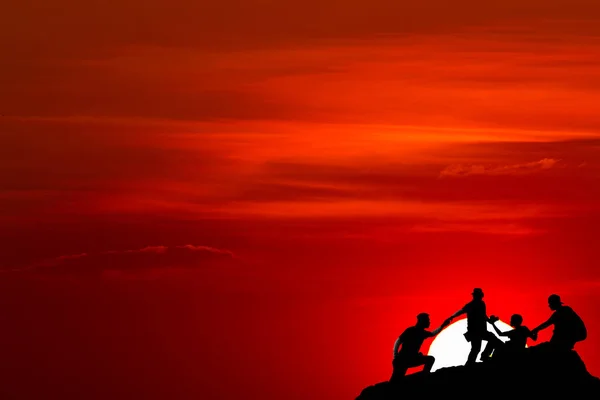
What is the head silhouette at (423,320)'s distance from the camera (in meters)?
44.4

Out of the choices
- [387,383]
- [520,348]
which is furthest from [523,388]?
[387,383]

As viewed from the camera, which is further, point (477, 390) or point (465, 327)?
point (465, 327)

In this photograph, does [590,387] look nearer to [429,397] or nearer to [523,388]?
[523,388]

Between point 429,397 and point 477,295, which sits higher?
point 477,295

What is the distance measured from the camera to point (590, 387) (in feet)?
153

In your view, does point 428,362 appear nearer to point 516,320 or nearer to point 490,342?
point 490,342

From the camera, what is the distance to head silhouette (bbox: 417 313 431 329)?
146 feet

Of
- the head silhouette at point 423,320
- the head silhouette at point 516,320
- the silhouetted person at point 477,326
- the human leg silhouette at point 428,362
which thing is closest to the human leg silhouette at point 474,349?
the silhouetted person at point 477,326

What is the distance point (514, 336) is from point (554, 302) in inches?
80.5

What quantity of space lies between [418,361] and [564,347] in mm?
4530

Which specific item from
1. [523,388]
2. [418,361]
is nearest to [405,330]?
[418,361]

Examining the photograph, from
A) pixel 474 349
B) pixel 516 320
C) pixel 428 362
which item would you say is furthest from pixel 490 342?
pixel 428 362

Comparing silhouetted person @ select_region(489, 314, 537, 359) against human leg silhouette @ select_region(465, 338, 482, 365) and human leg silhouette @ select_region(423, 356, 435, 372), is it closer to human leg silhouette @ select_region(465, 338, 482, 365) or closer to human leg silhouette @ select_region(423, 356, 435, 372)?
human leg silhouette @ select_region(465, 338, 482, 365)

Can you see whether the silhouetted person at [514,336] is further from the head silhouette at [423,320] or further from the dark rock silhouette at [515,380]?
the head silhouette at [423,320]
